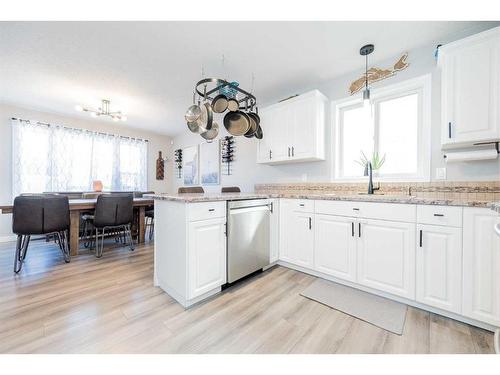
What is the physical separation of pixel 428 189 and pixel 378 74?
136 cm

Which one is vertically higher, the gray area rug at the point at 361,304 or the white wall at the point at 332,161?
the white wall at the point at 332,161

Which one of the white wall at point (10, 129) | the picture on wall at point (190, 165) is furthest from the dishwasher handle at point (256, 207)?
the white wall at point (10, 129)

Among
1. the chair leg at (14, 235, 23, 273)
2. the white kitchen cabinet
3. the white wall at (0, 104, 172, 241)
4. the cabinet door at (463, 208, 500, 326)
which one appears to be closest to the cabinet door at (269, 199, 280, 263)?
the white kitchen cabinet

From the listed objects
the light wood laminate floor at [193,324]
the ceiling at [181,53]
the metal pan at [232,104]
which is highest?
the ceiling at [181,53]

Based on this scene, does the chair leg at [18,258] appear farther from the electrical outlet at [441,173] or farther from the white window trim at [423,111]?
the electrical outlet at [441,173]

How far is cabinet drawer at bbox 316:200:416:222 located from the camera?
161cm

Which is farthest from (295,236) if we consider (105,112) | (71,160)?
(71,160)

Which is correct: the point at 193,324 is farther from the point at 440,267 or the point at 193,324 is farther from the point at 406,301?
the point at 440,267

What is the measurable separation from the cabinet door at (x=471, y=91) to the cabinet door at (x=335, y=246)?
108cm

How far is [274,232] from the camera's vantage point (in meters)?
2.39

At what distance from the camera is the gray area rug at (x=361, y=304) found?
1455mm

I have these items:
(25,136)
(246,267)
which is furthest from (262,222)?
(25,136)

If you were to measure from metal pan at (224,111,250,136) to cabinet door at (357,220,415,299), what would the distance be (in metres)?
1.45

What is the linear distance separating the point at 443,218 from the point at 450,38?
5.67 ft
